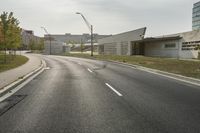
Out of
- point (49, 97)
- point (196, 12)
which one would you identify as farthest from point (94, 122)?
point (196, 12)

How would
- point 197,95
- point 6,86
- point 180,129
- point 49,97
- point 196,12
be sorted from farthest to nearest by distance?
point 196,12, point 6,86, point 197,95, point 49,97, point 180,129

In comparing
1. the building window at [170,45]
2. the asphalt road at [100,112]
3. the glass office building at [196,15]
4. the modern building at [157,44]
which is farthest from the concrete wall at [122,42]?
the asphalt road at [100,112]

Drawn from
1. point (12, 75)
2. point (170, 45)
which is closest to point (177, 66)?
point (12, 75)

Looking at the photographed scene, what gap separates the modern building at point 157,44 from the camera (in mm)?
43781

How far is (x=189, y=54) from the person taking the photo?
44.3 metres

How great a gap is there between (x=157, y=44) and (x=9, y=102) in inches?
1939

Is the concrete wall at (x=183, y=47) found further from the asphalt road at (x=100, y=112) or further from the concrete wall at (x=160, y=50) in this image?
the asphalt road at (x=100, y=112)

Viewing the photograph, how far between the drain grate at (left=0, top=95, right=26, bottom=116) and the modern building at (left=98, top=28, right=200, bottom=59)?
25.8 metres

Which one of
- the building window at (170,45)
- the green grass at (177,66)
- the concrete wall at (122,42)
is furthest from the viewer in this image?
the concrete wall at (122,42)

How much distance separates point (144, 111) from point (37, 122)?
2.92 metres

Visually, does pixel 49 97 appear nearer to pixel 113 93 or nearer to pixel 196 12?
pixel 113 93

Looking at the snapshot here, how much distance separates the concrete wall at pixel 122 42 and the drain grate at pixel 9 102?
156ft

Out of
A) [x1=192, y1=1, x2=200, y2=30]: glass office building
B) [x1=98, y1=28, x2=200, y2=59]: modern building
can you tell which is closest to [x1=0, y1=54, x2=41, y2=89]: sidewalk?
[x1=98, y1=28, x2=200, y2=59]: modern building

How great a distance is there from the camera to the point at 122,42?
232 feet
